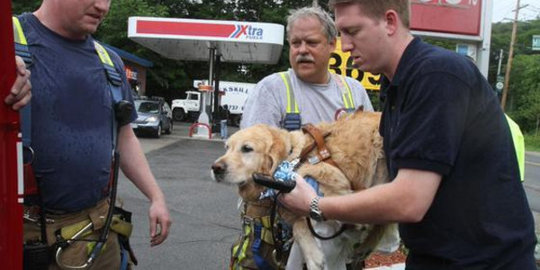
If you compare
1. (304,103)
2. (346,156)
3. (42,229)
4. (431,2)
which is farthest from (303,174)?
(431,2)

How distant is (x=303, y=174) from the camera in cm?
251

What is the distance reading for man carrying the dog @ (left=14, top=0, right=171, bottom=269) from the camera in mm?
2279

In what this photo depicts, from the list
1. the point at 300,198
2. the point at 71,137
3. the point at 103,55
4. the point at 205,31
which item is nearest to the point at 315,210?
the point at 300,198

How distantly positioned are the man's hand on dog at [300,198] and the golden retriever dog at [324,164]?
0.48 m

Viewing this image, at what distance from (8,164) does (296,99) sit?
1793mm

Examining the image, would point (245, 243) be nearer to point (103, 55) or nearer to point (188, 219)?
point (103, 55)

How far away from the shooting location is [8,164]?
1411 mm

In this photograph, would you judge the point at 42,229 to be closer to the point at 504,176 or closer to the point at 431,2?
the point at 504,176

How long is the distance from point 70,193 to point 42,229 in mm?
206

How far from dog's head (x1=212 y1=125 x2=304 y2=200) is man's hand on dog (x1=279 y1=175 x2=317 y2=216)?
0.68 metres

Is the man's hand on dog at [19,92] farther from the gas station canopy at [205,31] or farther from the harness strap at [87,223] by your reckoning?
the gas station canopy at [205,31]

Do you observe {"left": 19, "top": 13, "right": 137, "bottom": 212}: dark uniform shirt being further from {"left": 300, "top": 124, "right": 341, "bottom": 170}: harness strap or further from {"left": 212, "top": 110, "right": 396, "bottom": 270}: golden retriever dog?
{"left": 300, "top": 124, "right": 341, "bottom": 170}: harness strap

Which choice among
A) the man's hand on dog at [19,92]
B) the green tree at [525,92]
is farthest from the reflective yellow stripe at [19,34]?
the green tree at [525,92]

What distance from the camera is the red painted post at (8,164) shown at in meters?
1.39
